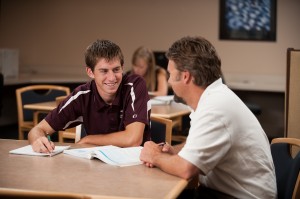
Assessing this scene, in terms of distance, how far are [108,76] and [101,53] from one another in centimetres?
14

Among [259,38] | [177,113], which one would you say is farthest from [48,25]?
[177,113]

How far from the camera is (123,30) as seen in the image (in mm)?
7098

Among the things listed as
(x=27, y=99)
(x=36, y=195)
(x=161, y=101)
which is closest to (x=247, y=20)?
(x=161, y=101)

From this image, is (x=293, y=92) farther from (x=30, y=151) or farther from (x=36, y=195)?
(x=36, y=195)

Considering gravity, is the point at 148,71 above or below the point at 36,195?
above

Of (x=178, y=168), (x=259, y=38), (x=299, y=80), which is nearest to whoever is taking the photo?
(x=178, y=168)

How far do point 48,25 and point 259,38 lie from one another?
3.20 meters

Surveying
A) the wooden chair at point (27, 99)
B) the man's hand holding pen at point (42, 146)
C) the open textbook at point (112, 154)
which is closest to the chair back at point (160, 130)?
the open textbook at point (112, 154)

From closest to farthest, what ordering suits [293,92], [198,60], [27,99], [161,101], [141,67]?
[198,60], [293,92], [161,101], [27,99], [141,67]

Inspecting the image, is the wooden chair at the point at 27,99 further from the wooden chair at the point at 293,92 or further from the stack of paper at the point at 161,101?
the wooden chair at the point at 293,92

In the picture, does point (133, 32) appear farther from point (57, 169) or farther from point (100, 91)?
point (57, 169)

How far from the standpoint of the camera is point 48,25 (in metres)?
7.45

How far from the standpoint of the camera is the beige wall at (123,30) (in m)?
6.48

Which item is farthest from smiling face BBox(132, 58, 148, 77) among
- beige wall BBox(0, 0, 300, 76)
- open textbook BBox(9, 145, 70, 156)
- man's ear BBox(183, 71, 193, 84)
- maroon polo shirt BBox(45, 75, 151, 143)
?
man's ear BBox(183, 71, 193, 84)
